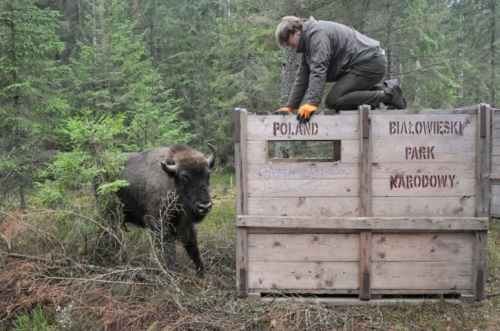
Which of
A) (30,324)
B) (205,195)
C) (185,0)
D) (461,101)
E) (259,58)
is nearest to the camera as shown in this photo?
(30,324)

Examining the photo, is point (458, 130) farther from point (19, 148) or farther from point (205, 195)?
point (19, 148)

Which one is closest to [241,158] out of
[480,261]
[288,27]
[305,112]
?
[305,112]

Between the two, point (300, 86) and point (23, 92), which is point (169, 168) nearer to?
point (300, 86)

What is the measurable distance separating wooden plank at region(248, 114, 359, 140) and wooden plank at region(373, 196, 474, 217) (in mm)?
882

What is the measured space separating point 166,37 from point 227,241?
20.5 m

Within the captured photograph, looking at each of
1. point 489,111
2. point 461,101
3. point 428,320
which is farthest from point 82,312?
point 461,101

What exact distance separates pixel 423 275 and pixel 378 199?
1.10 m

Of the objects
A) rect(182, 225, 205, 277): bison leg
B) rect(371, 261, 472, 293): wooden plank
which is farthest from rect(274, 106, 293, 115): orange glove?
rect(182, 225, 205, 277): bison leg

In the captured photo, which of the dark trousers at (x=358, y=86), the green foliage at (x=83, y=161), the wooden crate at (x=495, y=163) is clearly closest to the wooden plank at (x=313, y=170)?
the dark trousers at (x=358, y=86)

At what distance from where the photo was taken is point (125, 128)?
851 cm

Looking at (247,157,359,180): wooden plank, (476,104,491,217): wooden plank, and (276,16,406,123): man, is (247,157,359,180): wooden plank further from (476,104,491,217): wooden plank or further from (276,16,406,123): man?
(476,104,491,217): wooden plank

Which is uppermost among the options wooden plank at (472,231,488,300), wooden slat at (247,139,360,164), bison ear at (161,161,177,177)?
wooden slat at (247,139,360,164)

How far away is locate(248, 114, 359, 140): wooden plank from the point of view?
4848mm

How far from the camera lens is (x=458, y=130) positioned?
485 centimetres
